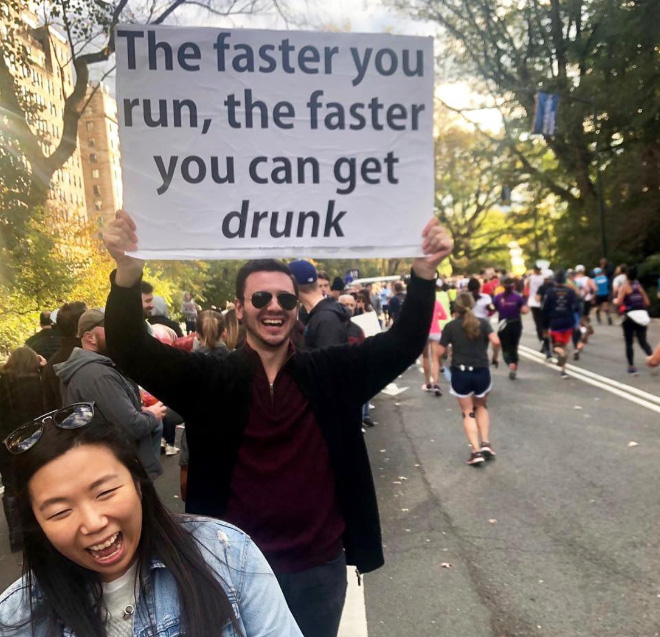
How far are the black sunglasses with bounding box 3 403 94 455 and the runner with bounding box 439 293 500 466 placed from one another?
521cm

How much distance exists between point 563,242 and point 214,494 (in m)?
29.9

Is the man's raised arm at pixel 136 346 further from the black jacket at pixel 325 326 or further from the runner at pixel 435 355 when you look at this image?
the runner at pixel 435 355

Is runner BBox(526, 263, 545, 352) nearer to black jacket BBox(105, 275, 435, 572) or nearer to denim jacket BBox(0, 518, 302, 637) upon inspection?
black jacket BBox(105, 275, 435, 572)

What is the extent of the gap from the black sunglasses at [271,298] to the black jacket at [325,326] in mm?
2636

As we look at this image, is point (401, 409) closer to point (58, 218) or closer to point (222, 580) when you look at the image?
point (222, 580)

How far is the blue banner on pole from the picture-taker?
68.3 ft

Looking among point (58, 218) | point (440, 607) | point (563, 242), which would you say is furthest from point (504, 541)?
point (563, 242)

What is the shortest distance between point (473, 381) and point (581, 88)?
20.4 m

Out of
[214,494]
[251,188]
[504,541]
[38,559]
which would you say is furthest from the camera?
[504,541]

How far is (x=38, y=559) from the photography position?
1249 millimetres

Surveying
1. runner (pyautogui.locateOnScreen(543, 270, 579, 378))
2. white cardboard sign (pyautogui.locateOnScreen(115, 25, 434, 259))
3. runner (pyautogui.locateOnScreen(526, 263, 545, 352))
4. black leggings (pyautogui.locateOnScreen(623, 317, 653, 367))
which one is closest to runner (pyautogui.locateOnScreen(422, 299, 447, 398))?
runner (pyautogui.locateOnScreen(543, 270, 579, 378))

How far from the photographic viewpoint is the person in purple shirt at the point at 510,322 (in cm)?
1083

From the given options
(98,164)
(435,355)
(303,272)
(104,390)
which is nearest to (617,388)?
(435,355)

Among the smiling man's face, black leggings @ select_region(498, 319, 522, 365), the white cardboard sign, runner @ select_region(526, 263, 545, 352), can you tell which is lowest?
black leggings @ select_region(498, 319, 522, 365)
